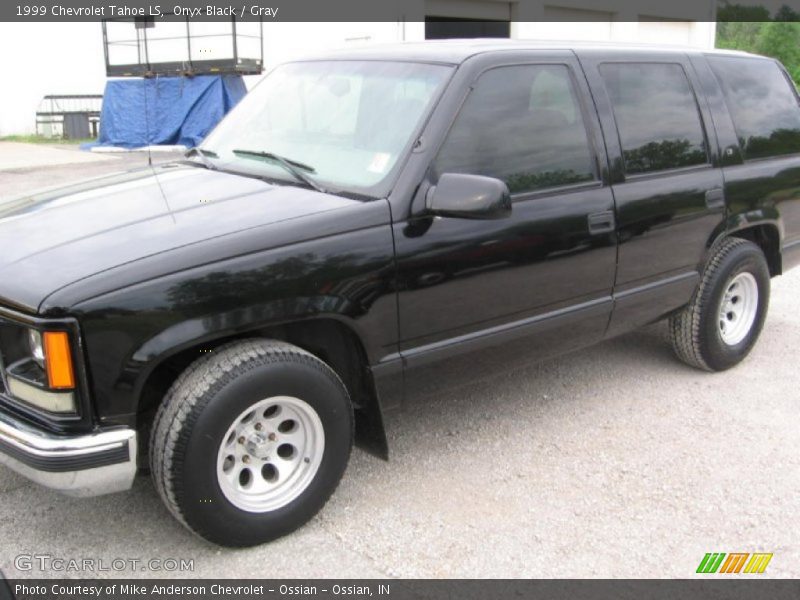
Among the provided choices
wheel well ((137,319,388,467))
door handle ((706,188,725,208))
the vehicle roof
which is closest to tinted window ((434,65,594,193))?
the vehicle roof

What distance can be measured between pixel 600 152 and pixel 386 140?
114 centimetres

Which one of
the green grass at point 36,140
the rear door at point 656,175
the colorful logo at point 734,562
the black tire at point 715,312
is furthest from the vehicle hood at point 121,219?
the green grass at point 36,140

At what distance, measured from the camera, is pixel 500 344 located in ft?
12.0

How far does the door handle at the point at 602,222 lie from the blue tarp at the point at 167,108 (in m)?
14.3

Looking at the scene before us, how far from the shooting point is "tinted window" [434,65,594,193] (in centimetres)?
347

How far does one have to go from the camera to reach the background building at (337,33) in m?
19.5

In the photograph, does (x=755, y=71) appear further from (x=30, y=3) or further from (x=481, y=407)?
(x=30, y=3)

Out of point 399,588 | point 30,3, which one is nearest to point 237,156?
point 399,588

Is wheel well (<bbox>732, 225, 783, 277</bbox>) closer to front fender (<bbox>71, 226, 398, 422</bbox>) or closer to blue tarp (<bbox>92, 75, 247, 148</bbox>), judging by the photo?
front fender (<bbox>71, 226, 398, 422</bbox>)

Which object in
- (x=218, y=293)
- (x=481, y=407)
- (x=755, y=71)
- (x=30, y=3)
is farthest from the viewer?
(x=30, y=3)

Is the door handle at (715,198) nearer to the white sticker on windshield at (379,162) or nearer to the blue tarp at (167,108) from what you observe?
the white sticker on windshield at (379,162)

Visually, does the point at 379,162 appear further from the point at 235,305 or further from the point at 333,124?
the point at 235,305

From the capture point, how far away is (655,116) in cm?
425

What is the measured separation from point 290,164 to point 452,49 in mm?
910
